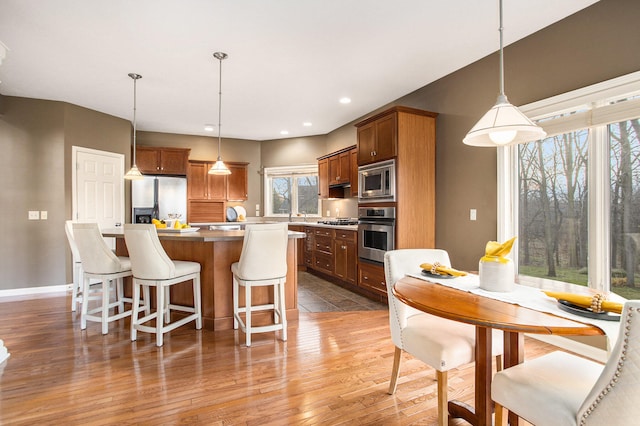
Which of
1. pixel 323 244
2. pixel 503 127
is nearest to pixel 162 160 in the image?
pixel 323 244

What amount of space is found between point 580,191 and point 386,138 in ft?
6.45

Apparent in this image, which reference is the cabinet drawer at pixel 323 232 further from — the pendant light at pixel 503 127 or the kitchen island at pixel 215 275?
the pendant light at pixel 503 127

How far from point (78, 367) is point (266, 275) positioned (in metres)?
1.51

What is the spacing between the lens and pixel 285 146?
721cm

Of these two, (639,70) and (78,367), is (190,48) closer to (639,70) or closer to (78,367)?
(78,367)

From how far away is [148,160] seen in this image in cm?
609

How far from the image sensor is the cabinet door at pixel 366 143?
4219 mm

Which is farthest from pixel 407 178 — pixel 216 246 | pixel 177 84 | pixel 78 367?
pixel 78 367

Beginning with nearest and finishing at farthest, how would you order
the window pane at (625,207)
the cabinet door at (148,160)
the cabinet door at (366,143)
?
the window pane at (625,207) → the cabinet door at (366,143) → the cabinet door at (148,160)

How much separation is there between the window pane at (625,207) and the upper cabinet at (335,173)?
3.35m

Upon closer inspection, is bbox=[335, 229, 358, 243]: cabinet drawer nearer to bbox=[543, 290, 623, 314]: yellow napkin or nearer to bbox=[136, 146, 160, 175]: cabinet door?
bbox=[543, 290, 623, 314]: yellow napkin

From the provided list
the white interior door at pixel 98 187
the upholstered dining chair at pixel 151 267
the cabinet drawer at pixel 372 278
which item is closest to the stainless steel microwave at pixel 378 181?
the cabinet drawer at pixel 372 278

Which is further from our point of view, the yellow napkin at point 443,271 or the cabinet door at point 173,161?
the cabinet door at point 173,161

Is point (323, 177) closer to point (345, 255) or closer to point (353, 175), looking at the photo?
point (353, 175)
